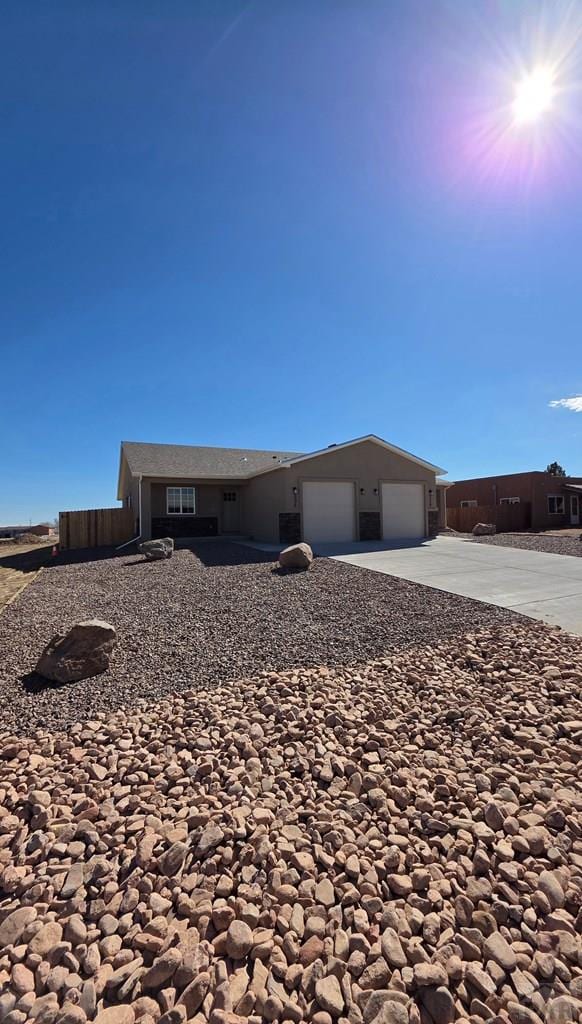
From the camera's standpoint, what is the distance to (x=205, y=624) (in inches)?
211

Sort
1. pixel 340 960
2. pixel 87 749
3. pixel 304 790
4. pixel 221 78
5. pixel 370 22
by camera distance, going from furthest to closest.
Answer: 1. pixel 221 78
2. pixel 370 22
3. pixel 87 749
4. pixel 304 790
5. pixel 340 960

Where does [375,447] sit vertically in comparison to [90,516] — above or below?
above

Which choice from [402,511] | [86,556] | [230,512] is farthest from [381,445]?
[86,556]

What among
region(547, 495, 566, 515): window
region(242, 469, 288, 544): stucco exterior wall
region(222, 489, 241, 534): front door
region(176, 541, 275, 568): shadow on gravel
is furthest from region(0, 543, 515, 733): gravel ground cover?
region(547, 495, 566, 515): window

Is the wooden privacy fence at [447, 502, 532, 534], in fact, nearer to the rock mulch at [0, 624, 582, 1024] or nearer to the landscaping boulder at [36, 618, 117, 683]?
the rock mulch at [0, 624, 582, 1024]

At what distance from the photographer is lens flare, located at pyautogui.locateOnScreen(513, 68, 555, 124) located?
614cm

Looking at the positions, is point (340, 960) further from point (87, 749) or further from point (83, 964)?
point (87, 749)

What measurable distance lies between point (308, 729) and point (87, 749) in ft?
5.30

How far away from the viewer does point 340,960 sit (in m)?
1.56

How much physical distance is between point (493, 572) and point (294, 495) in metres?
7.29

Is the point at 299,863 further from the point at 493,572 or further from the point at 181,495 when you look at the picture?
the point at 181,495

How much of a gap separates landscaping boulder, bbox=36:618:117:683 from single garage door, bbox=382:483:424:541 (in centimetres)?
1261

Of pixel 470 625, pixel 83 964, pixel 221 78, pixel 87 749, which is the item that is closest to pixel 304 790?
pixel 83 964

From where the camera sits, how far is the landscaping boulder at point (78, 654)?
391 cm
